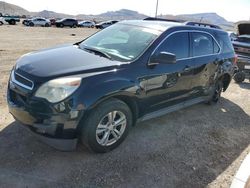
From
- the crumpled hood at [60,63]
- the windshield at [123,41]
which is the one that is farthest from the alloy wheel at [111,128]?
the windshield at [123,41]

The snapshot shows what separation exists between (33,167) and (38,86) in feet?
3.40

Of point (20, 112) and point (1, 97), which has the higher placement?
point (20, 112)

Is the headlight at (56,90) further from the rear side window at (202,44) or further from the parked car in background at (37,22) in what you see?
the parked car in background at (37,22)

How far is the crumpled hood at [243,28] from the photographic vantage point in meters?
11.3

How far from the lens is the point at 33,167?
3.31 meters

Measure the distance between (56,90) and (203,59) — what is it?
309 centimetres

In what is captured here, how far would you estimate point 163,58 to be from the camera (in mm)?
3857

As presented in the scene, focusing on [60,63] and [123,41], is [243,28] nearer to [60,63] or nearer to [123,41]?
[123,41]

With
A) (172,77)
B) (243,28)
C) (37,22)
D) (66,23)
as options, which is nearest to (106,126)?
(172,77)

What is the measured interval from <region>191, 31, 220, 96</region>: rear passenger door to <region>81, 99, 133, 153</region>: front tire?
1.84 m

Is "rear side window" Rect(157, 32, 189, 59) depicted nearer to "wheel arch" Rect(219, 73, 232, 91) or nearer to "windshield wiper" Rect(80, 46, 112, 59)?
"windshield wiper" Rect(80, 46, 112, 59)

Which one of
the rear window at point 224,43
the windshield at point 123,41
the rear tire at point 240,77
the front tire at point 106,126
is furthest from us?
the rear tire at point 240,77

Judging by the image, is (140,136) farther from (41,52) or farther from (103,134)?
(41,52)

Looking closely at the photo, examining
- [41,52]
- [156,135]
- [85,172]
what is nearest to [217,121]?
[156,135]
